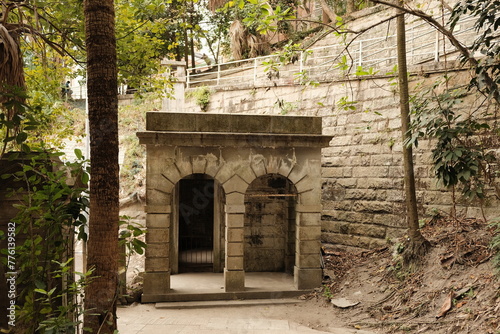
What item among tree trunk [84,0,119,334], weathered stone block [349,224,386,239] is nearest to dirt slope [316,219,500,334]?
weathered stone block [349,224,386,239]

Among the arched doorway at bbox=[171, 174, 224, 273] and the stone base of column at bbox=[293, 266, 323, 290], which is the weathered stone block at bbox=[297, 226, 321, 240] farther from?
the arched doorway at bbox=[171, 174, 224, 273]

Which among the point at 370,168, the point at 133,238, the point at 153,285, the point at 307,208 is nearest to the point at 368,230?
the point at 370,168

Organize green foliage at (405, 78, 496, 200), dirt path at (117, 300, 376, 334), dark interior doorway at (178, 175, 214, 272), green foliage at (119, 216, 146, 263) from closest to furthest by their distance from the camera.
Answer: green foliage at (119, 216, 146, 263)
green foliage at (405, 78, 496, 200)
dirt path at (117, 300, 376, 334)
dark interior doorway at (178, 175, 214, 272)

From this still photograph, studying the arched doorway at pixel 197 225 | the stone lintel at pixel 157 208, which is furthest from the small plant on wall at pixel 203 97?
the stone lintel at pixel 157 208

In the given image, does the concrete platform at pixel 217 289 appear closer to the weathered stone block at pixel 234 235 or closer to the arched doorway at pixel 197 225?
the arched doorway at pixel 197 225

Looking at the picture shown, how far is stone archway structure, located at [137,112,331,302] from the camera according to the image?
812cm

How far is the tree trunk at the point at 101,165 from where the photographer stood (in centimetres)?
322

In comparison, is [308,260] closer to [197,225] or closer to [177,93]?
[197,225]

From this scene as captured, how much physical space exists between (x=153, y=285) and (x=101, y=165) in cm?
555

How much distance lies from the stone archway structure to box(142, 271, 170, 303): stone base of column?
1cm

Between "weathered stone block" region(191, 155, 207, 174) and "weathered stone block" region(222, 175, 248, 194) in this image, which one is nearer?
"weathered stone block" region(191, 155, 207, 174)

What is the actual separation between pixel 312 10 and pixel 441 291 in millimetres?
18478

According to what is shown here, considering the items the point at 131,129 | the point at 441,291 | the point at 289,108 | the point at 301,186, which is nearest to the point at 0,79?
the point at 301,186

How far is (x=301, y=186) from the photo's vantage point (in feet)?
28.5
